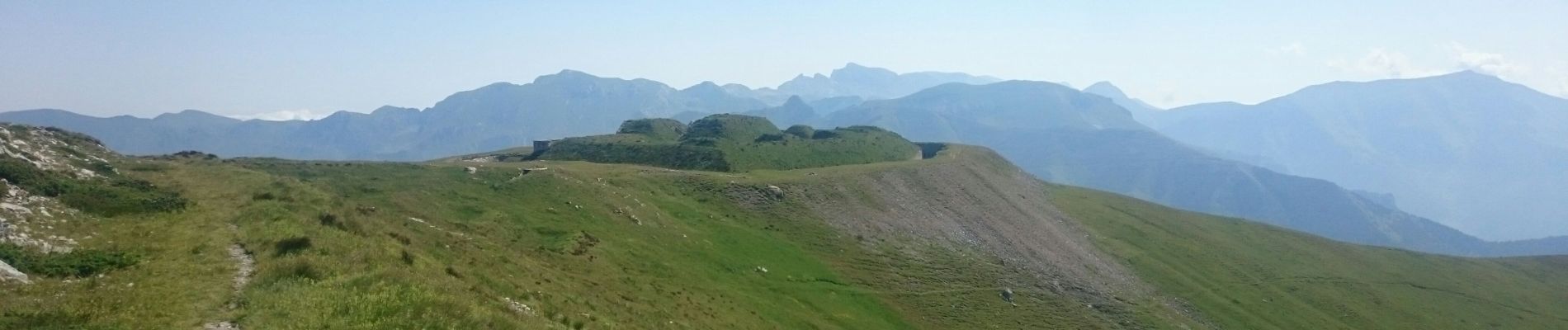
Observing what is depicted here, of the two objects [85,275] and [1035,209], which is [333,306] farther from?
[1035,209]

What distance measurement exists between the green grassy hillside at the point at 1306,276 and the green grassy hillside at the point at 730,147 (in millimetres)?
39495

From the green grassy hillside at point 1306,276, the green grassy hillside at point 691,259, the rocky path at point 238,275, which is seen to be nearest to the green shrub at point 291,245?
the green grassy hillside at point 691,259

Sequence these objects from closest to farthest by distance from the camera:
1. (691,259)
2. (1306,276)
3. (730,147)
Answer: (691,259)
(1306,276)
(730,147)

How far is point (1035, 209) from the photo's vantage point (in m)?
117

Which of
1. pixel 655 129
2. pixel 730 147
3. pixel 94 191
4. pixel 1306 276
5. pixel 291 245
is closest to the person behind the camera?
pixel 291 245

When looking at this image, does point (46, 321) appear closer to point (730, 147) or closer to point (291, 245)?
point (291, 245)

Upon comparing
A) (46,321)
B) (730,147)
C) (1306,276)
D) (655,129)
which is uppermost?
(655,129)

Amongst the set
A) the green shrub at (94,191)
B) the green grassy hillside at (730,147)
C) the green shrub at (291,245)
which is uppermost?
the green grassy hillside at (730,147)

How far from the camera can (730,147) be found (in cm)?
10812

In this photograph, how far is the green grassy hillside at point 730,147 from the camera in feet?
343

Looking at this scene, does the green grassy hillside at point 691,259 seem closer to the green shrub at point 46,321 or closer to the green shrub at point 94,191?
the green shrub at point 46,321

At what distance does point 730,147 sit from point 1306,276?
289ft

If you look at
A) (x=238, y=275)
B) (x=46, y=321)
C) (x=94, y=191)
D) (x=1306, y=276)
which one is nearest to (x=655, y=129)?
(x=94, y=191)

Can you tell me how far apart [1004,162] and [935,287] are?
93.2m
